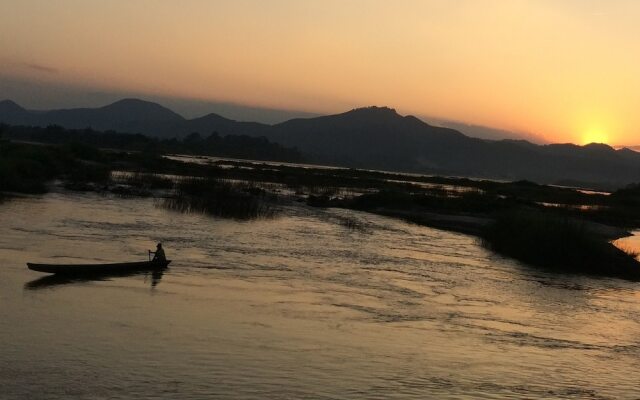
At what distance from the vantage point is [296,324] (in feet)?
59.6

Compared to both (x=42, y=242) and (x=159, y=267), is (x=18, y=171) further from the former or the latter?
(x=159, y=267)

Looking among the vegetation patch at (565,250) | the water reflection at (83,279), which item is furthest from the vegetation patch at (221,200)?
the water reflection at (83,279)

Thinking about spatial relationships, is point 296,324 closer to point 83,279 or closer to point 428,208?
point 83,279

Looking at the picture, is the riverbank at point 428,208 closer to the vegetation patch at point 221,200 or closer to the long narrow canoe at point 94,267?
the vegetation patch at point 221,200

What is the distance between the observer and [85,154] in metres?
91.3

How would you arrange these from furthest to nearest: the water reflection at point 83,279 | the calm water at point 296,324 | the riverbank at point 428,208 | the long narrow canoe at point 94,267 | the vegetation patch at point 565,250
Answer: the riverbank at point 428,208 → the vegetation patch at point 565,250 → the long narrow canoe at point 94,267 → the water reflection at point 83,279 → the calm water at point 296,324

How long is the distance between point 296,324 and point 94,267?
7639 mm

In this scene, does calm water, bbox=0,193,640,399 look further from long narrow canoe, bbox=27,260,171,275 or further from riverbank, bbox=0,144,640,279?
riverbank, bbox=0,144,640,279

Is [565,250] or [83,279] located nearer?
[83,279]

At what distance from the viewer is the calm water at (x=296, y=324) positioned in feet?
44.7

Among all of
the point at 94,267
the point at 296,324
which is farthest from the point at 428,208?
the point at 296,324

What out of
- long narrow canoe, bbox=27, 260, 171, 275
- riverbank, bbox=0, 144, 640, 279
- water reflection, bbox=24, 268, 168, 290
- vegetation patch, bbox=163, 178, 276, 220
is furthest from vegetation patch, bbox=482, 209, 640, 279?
water reflection, bbox=24, 268, 168, 290

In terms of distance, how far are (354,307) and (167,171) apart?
64335 millimetres

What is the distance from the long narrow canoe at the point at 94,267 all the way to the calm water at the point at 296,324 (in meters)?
0.45
